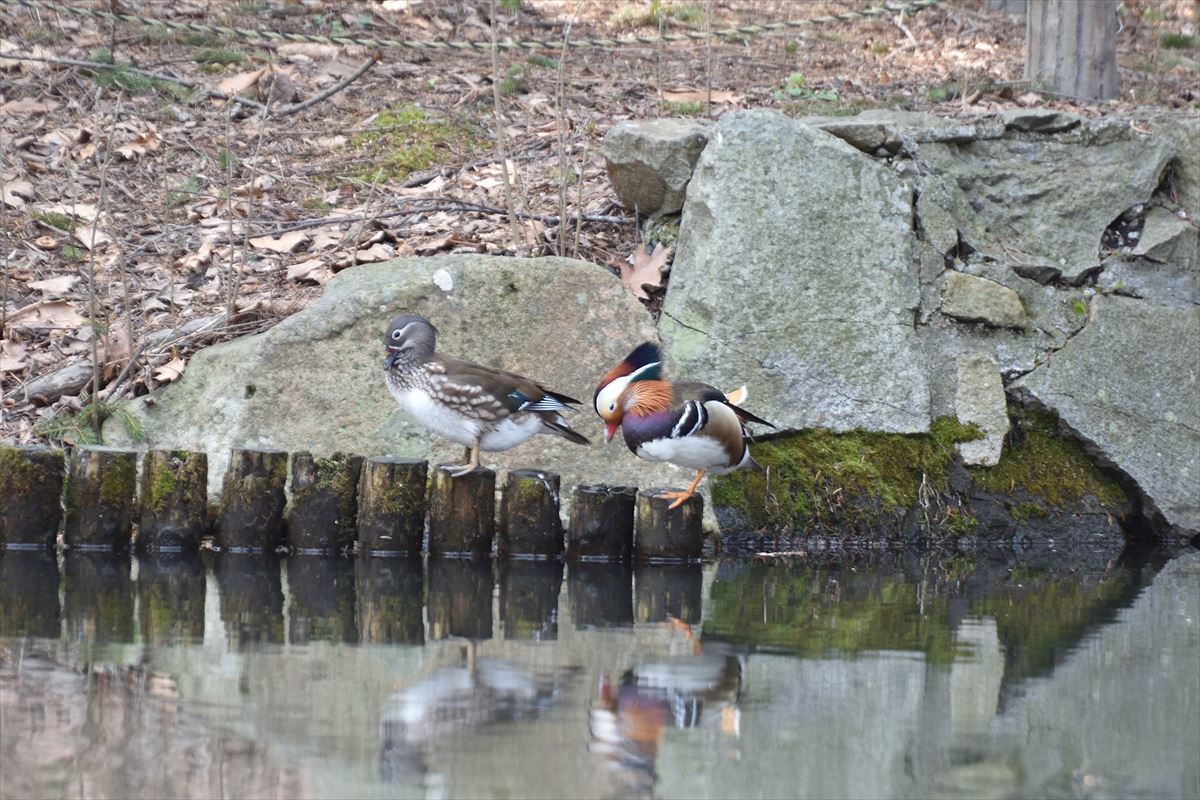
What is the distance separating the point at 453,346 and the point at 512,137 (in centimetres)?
299

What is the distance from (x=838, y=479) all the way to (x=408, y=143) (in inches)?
165

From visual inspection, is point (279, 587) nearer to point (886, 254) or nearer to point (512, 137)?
point (886, 254)

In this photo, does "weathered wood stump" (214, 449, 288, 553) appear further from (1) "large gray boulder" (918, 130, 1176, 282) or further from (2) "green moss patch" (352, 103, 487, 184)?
(1) "large gray boulder" (918, 130, 1176, 282)

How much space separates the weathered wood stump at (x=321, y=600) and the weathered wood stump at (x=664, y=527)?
127 centimetres

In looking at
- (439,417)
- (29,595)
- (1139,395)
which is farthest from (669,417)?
(1139,395)

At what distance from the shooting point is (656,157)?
27.3 feet

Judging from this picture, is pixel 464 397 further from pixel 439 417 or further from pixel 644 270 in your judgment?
pixel 644 270

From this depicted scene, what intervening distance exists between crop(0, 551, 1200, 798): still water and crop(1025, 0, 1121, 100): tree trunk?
440 cm

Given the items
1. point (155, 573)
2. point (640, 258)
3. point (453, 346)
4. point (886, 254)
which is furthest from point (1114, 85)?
point (155, 573)

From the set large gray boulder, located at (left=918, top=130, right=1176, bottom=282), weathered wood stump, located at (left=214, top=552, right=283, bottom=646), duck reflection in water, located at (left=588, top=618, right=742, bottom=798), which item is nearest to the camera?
duck reflection in water, located at (left=588, top=618, right=742, bottom=798)

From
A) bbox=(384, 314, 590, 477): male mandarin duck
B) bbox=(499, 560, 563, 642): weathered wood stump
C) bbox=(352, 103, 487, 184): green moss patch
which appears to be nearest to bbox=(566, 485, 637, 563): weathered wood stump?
bbox=(499, 560, 563, 642): weathered wood stump

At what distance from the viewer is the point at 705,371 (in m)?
7.52

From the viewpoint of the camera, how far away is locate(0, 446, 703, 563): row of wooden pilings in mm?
→ 6270

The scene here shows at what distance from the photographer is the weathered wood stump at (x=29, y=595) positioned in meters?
4.72
